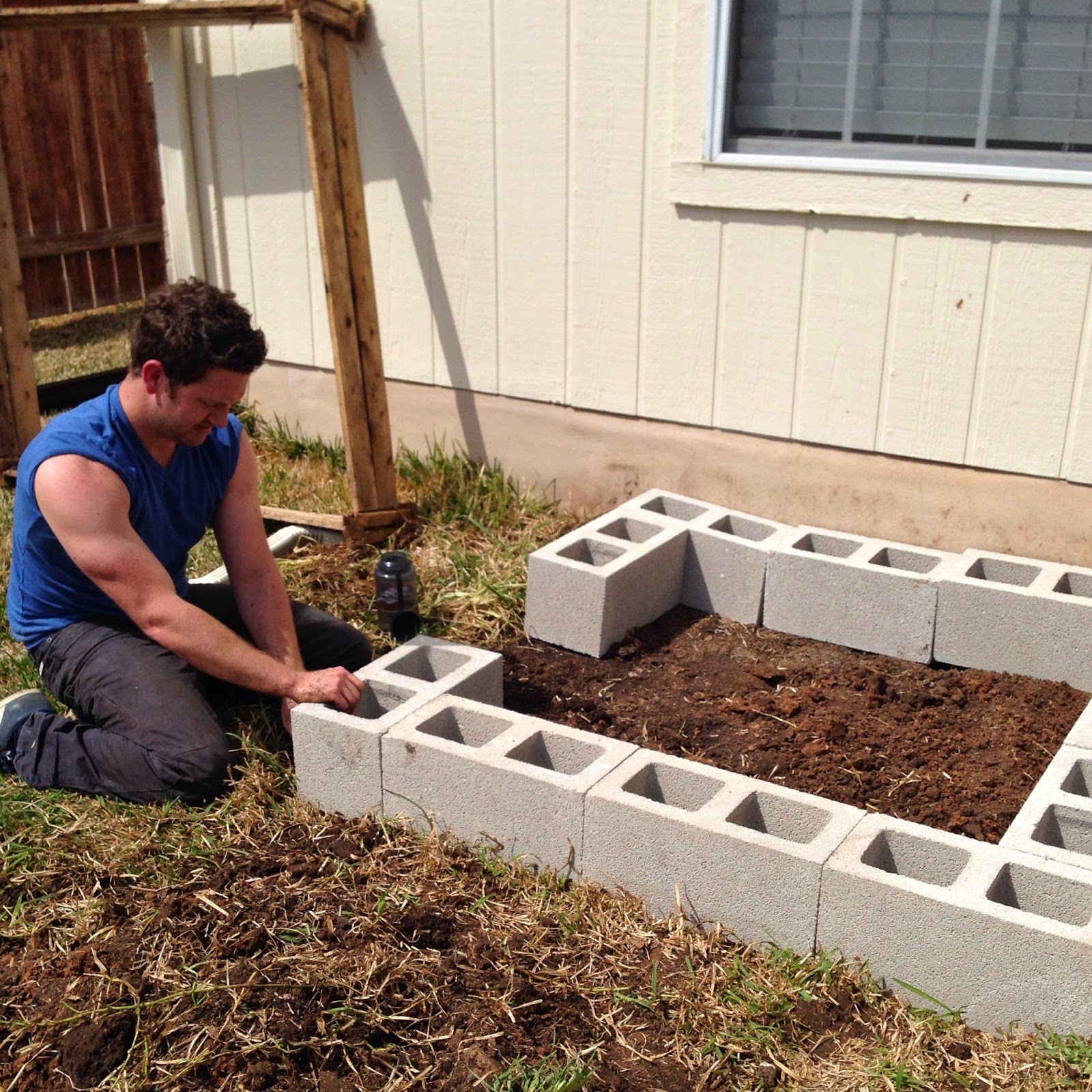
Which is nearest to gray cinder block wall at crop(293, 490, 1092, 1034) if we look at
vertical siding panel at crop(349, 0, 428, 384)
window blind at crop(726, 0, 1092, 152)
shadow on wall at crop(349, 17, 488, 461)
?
window blind at crop(726, 0, 1092, 152)

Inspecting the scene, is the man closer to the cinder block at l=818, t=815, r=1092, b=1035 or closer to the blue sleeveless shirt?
the blue sleeveless shirt

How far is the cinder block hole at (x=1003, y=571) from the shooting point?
173 inches

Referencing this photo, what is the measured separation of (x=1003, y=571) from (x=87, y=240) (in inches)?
311

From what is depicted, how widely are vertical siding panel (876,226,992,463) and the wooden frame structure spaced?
1.99m

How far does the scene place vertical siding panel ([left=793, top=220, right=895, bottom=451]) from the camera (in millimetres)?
4598

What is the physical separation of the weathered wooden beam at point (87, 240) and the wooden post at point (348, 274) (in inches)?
210

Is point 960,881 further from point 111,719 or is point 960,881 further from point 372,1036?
point 111,719

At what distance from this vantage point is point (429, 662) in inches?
158

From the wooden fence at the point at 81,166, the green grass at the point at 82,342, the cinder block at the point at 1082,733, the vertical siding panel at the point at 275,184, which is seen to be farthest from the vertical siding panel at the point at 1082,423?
the wooden fence at the point at 81,166

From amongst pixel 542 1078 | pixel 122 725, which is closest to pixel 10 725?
pixel 122 725

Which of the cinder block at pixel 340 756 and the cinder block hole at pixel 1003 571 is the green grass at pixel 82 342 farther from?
the cinder block hole at pixel 1003 571

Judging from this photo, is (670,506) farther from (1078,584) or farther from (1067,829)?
(1067,829)

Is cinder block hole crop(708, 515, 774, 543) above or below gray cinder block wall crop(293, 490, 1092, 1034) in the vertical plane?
above

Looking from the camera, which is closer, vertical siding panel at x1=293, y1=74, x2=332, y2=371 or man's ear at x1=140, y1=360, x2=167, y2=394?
man's ear at x1=140, y1=360, x2=167, y2=394
